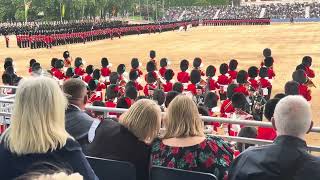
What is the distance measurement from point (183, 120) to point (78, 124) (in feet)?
3.22

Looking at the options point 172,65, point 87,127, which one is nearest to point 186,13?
point 172,65

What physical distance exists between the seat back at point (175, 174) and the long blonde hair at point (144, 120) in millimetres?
358

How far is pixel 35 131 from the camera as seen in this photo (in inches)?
111

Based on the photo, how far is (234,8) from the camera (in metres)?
90.0

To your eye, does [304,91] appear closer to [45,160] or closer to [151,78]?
[151,78]

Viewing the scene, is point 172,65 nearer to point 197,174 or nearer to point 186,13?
point 197,174

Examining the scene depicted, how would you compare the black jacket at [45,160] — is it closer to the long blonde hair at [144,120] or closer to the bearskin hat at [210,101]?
the long blonde hair at [144,120]

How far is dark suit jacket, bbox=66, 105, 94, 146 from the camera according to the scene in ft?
13.3

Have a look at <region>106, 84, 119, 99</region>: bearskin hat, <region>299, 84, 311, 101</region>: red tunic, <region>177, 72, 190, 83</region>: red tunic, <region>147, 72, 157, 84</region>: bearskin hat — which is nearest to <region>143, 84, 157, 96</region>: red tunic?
<region>147, 72, 157, 84</region>: bearskin hat

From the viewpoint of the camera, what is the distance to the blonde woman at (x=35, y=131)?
2824 mm

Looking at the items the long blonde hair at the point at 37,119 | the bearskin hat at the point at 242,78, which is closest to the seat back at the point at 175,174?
the long blonde hair at the point at 37,119

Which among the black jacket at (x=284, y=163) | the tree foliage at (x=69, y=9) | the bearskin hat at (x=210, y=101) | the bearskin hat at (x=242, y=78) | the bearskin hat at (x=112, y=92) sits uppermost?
the tree foliage at (x=69, y=9)

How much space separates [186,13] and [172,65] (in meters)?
72.5

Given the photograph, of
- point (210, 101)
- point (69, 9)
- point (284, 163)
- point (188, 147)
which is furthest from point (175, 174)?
point (69, 9)
